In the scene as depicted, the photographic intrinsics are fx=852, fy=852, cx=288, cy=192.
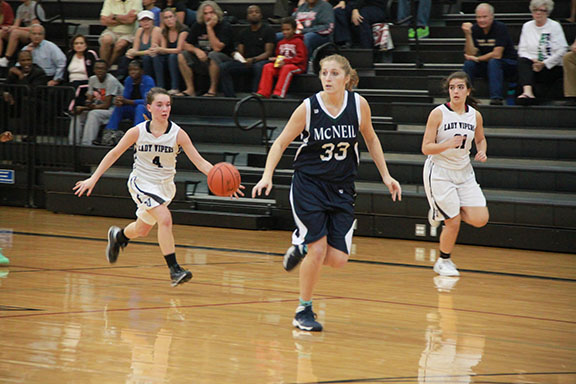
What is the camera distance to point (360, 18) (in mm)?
12445

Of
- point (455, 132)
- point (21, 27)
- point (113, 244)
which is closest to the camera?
point (113, 244)

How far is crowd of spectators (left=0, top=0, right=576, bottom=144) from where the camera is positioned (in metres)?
12.0

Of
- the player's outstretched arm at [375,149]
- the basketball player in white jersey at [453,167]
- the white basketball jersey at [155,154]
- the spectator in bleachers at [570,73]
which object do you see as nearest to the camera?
the player's outstretched arm at [375,149]

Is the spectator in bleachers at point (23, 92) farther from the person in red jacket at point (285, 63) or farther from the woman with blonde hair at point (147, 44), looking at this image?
the person in red jacket at point (285, 63)

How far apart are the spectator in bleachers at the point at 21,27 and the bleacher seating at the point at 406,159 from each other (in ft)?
9.86

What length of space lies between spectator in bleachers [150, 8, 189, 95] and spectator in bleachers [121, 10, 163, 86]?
39mm

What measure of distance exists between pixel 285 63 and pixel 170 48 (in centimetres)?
192

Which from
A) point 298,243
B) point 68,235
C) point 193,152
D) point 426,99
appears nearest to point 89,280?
point 193,152

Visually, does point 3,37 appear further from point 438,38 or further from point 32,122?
point 438,38

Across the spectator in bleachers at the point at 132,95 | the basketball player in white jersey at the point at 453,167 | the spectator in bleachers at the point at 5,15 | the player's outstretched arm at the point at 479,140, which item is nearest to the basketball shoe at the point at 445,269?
the basketball player in white jersey at the point at 453,167

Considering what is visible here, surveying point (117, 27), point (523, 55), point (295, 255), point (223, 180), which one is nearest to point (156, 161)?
point (223, 180)

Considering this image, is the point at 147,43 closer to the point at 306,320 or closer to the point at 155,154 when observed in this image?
the point at 155,154

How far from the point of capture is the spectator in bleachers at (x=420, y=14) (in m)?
12.5

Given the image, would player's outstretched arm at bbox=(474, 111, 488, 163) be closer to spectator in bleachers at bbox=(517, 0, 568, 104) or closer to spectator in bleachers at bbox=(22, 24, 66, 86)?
spectator in bleachers at bbox=(517, 0, 568, 104)
